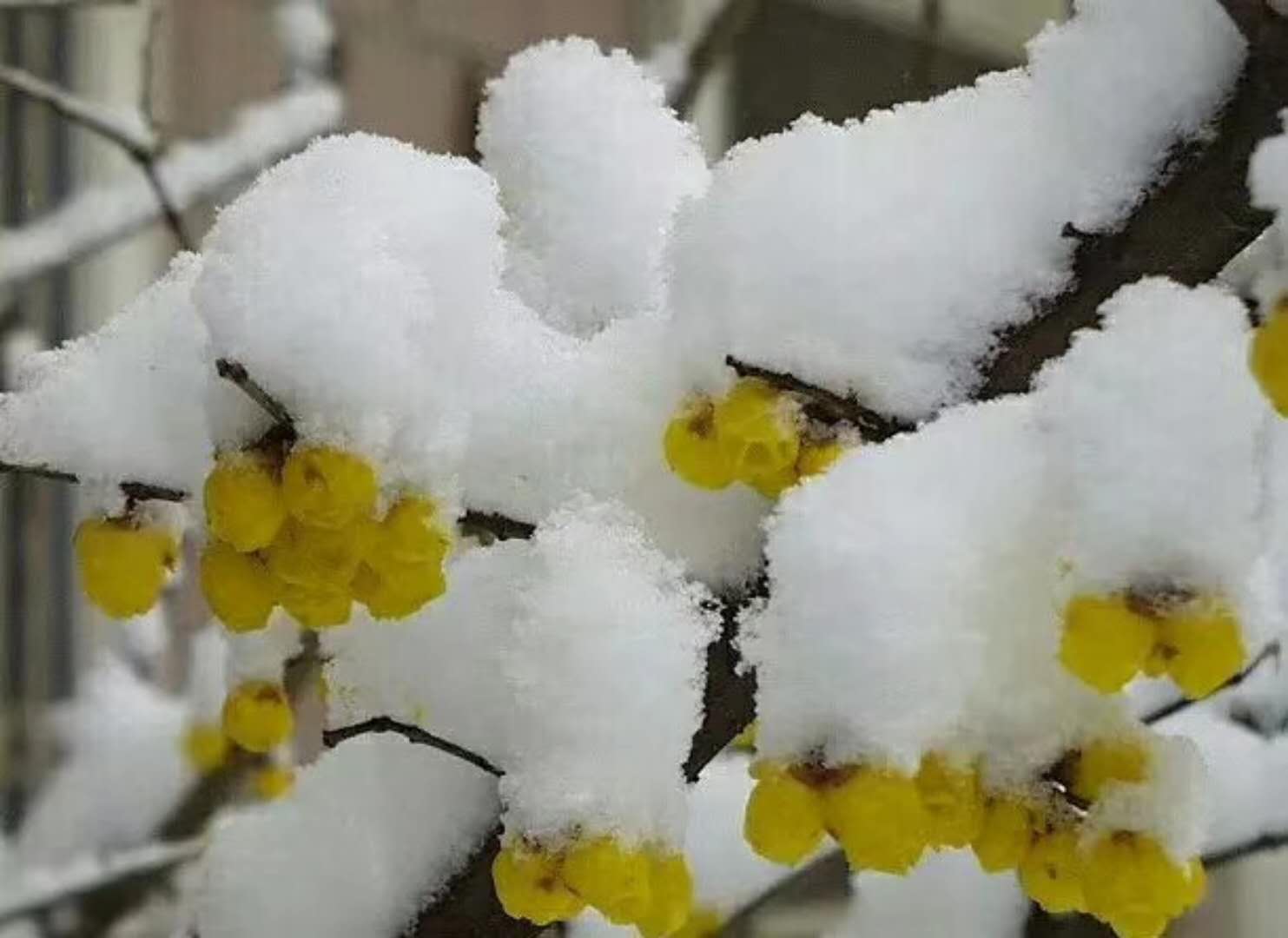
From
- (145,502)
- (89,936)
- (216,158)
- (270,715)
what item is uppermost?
(145,502)

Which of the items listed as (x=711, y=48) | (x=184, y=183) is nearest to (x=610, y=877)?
(x=711, y=48)

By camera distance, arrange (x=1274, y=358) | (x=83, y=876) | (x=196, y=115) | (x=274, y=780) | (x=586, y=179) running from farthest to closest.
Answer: (x=196, y=115), (x=83, y=876), (x=274, y=780), (x=586, y=179), (x=1274, y=358)

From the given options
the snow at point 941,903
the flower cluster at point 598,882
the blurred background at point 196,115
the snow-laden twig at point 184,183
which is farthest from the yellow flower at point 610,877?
the snow-laden twig at point 184,183

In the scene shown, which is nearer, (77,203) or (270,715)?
(270,715)

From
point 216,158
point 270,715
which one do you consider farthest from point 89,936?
point 270,715

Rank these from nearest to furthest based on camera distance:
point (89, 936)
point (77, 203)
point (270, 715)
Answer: point (270, 715), point (89, 936), point (77, 203)

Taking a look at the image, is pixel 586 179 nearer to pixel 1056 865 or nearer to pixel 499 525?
pixel 499 525

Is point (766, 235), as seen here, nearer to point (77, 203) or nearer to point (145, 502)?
point (145, 502)
